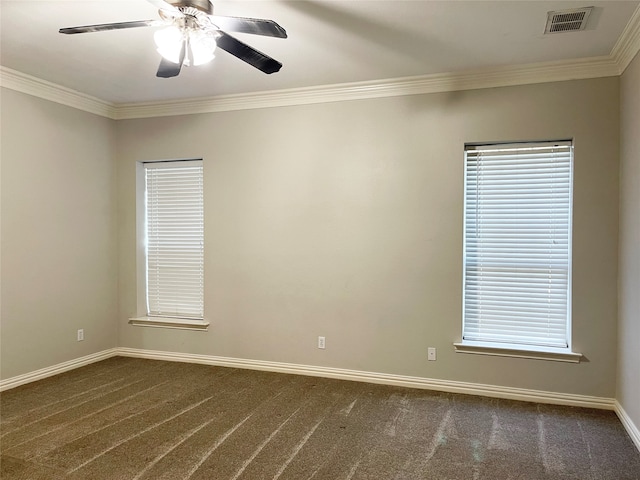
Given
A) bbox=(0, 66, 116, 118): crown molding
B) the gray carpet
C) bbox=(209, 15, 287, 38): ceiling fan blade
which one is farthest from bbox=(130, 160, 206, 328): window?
bbox=(209, 15, 287, 38): ceiling fan blade

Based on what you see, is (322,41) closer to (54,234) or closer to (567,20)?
(567,20)

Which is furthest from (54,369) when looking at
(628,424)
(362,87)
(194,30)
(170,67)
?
(628,424)

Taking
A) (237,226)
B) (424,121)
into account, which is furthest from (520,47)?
(237,226)

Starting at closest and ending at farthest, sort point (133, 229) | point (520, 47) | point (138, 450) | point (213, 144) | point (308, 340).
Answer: point (138, 450), point (520, 47), point (308, 340), point (213, 144), point (133, 229)

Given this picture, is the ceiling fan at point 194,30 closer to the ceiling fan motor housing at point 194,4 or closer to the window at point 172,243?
the ceiling fan motor housing at point 194,4

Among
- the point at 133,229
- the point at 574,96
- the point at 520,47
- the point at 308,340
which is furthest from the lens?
the point at 133,229

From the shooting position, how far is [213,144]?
4.31m

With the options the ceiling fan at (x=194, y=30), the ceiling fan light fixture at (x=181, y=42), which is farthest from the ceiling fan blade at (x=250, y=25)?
the ceiling fan light fixture at (x=181, y=42)

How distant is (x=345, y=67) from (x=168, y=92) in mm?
1813

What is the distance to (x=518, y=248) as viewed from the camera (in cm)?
354

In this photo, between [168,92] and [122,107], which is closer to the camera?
[168,92]

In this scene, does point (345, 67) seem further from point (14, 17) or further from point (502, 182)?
point (14, 17)

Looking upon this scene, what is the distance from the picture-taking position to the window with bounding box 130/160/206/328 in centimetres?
447

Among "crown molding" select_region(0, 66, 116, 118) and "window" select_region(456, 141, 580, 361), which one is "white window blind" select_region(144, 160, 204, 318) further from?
"window" select_region(456, 141, 580, 361)
